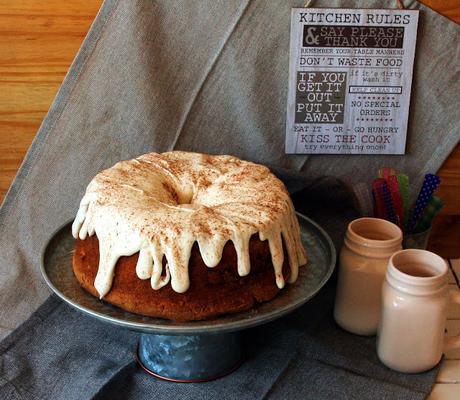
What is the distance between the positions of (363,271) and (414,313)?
11 centimetres

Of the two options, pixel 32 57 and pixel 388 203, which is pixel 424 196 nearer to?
pixel 388 203

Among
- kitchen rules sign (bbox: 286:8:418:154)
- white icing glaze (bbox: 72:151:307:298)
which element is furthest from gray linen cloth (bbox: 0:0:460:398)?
white icing glaze (bbox: 72:151:307:298)

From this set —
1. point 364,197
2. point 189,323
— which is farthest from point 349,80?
point 189,323

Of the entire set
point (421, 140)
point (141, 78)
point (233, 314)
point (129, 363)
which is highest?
point (141, 78)

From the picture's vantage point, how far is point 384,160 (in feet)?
4.01

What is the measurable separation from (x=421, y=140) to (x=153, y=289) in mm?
601

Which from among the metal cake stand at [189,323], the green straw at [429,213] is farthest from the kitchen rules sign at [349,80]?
the metal cake stand at [189,323]

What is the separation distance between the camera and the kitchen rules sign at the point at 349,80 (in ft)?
3.68

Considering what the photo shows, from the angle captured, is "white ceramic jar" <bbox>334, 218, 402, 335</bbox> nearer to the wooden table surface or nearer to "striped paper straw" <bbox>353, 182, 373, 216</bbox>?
"striped paper straw" <bbox>353, 182, 373, 216</bbox>

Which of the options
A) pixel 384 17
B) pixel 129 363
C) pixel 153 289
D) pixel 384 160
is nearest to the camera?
pixel 153 289

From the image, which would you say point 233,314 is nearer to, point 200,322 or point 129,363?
point 200,322

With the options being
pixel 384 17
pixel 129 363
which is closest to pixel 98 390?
pixel 129 363

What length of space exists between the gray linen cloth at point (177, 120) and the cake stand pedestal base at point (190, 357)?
6 cm

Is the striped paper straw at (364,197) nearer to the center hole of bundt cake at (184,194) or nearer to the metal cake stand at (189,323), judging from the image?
the metal cake stand at (189,323)
